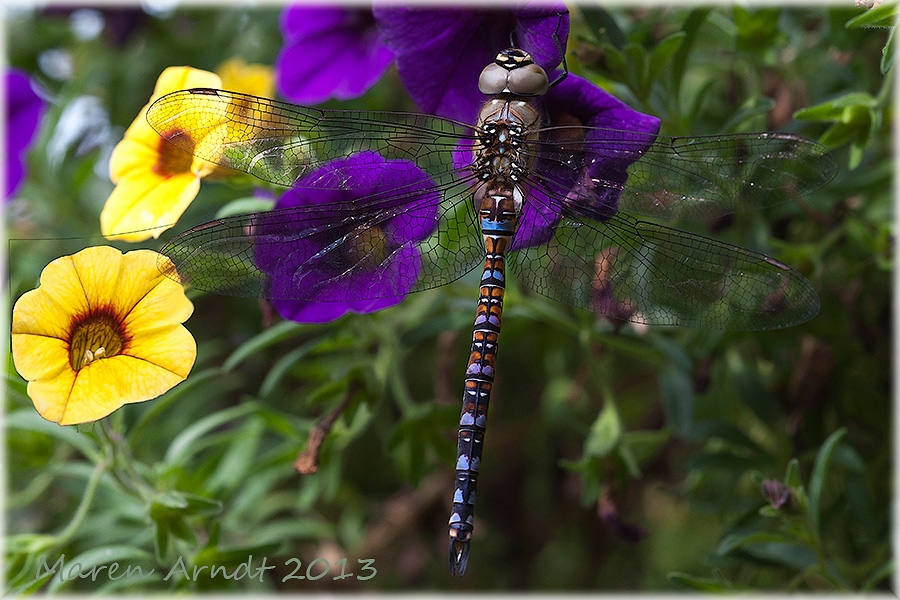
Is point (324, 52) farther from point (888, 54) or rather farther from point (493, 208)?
point (888, 54)

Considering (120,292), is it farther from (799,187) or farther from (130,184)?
(799,187)

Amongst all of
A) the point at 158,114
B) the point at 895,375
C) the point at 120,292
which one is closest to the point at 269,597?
the point at 120,292

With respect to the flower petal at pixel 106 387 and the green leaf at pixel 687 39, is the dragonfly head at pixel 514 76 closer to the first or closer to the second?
→ the green leaf at pixel 687 39

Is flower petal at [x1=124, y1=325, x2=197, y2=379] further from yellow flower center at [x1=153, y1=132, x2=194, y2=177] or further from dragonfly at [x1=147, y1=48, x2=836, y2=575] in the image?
yellow flower center at [x1=153, y1=132, x2=194, y2=177]

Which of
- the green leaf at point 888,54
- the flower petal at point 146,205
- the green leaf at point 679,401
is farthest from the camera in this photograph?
the green leaf at point 679,401

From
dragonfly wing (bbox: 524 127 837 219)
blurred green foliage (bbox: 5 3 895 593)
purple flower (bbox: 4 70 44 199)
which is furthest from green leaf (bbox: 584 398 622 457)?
purple flower (bbox: 4 70 44 199)

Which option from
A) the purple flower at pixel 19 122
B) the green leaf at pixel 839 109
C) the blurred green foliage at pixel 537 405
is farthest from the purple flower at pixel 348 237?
the purple flower at pixel 19 122
